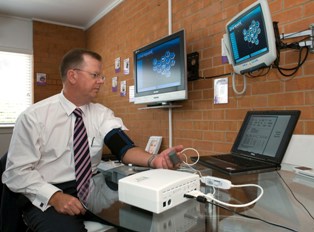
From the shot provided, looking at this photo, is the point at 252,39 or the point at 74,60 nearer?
the point at 252,39

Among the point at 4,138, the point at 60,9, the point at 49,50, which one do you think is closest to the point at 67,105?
the point at 60,9

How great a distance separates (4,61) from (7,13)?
Answer: 0.69 meters

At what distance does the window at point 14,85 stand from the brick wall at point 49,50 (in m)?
0.13

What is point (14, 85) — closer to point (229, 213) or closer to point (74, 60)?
point (74, 60)

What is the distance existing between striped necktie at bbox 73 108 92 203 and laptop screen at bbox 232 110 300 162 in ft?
2.88

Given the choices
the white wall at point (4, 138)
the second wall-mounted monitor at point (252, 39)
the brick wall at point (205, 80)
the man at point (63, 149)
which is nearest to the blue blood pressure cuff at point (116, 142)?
the man at point (63, 149)

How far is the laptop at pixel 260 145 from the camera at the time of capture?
130cm

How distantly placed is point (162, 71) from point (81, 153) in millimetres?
1143

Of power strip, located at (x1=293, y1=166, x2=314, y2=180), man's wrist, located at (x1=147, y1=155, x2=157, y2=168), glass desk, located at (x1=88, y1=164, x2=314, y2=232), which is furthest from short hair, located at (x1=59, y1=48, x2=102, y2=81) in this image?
power strip, located at (x1=293, y1=166, x2=314, y2=180)

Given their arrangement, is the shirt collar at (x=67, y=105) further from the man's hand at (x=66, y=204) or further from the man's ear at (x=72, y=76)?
the man's hand at (x=66, y=204)

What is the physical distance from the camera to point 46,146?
1509mm

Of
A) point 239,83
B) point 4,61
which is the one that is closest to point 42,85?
point 4,61

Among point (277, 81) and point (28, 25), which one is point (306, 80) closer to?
point (277, 81)

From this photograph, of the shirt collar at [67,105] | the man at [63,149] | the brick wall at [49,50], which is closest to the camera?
the man at [63,149]
